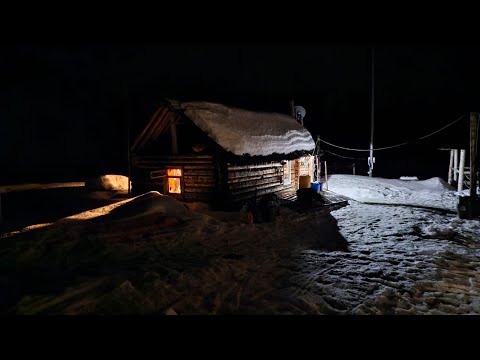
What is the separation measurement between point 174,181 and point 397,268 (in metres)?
11.3

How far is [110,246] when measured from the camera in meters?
8.34

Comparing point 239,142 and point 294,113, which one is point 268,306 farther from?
point 294,113

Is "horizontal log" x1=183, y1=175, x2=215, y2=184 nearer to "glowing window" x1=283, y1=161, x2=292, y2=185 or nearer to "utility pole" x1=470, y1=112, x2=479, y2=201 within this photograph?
"glowing window" x1=283, y1=161, x2=292, y2=185

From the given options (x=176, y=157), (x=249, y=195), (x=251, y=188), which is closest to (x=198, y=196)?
(x=176, y=157)

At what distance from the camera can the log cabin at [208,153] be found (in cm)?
1288

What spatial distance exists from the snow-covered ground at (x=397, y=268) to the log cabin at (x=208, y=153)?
471 centimetres

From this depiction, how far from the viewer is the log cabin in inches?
507

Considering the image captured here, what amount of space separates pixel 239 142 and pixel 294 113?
440 inches

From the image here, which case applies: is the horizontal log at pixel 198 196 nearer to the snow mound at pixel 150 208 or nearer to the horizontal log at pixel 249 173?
the horizontal log at pixel 249 173

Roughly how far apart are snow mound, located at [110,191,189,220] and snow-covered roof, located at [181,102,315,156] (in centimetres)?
321

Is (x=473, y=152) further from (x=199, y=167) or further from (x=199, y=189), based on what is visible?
(x=199, y=189)

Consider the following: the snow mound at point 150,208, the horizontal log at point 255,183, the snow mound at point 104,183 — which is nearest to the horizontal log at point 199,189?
the horizontal log at point 255,183

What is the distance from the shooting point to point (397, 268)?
6738mm

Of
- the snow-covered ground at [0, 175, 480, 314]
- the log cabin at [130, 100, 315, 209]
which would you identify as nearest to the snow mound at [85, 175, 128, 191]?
the log cabin at [130, 100, 315, 209]
